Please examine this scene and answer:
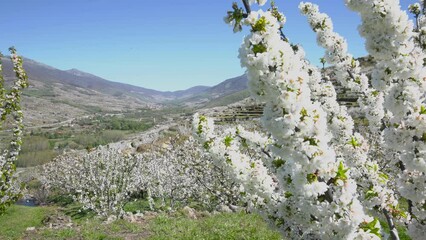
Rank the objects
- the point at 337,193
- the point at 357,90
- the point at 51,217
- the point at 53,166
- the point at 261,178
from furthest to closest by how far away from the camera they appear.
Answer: the point at 53,166, the point at 51,217, the point at 357,90, the point at 261,178, the point at 337,193

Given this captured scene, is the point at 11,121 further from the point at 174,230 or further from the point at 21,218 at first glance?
the point at 21,218

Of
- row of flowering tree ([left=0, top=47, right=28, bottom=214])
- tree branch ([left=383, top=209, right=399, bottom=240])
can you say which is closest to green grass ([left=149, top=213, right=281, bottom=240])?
row of flowering tree ([left=0, top=47, right=28, bottom=214])

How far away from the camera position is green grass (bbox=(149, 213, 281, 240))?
14.0m

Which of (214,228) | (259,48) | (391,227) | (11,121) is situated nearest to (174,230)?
(214,228)

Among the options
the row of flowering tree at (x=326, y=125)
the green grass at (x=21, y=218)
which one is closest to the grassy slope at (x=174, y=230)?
the row of flowering tree at (x=326, y=125)

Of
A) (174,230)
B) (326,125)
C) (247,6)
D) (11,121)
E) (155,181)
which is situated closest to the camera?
(247,6)

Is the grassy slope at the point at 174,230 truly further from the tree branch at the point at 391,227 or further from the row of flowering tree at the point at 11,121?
the tree branch at the point at 391,227

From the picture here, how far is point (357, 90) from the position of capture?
8227 mm

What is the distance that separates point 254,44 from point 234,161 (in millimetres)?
3196

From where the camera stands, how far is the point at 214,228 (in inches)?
601

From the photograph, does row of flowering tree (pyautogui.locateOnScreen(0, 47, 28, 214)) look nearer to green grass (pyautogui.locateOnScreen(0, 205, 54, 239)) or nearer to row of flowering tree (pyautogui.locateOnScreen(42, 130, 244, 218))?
row of flowering tree (pyautogui.locateOnScreen(42, 130, 244, 218))

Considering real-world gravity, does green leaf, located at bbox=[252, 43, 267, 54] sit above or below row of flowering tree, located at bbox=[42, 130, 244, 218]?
above

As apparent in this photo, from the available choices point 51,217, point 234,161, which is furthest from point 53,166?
point 234,161

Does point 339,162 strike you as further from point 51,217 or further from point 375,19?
point 51,217
